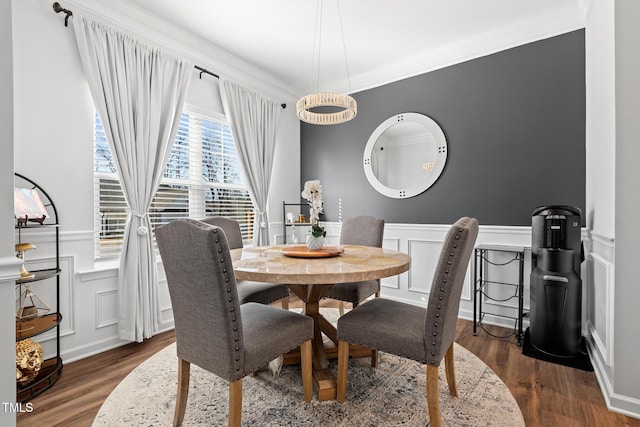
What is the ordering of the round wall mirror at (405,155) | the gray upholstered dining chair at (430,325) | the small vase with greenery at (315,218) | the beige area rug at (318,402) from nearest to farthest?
1. the gray upholstered dining chair at (430,325)
2. the beige area rug at (318,402)
3. the small vase with greenery at (315,218)
4. the round wall mirror at (405,155)

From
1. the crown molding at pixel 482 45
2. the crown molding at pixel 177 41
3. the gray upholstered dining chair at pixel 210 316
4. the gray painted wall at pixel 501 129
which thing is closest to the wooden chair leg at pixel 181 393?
the gray upholstered dining chair at pixel 210 316

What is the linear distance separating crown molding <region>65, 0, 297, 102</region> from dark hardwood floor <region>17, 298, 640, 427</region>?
104 inches

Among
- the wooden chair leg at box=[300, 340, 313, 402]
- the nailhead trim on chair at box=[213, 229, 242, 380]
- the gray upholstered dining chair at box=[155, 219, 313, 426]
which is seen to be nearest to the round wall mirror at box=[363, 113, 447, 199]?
the wooden chair leg at box=[300, 340, 313, 402]

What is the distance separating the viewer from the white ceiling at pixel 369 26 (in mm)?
2672

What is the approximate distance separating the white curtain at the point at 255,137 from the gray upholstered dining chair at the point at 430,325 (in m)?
2.42

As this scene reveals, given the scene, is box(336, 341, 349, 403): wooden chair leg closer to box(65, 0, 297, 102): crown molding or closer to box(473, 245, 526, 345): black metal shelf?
box(473, 245, 526, 345): black metal shelf

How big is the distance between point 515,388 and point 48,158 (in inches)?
137

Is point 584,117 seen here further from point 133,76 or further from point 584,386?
point 133,76

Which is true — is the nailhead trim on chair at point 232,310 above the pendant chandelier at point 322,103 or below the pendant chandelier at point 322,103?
below

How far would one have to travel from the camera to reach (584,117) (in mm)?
2705

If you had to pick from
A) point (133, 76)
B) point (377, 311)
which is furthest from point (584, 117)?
point (133, 76)

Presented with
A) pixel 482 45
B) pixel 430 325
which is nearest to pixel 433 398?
pixel 430 325

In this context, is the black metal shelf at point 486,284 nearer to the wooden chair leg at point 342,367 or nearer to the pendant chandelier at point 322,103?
the wooden chair leg at point 342,367

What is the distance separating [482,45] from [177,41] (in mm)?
3021
